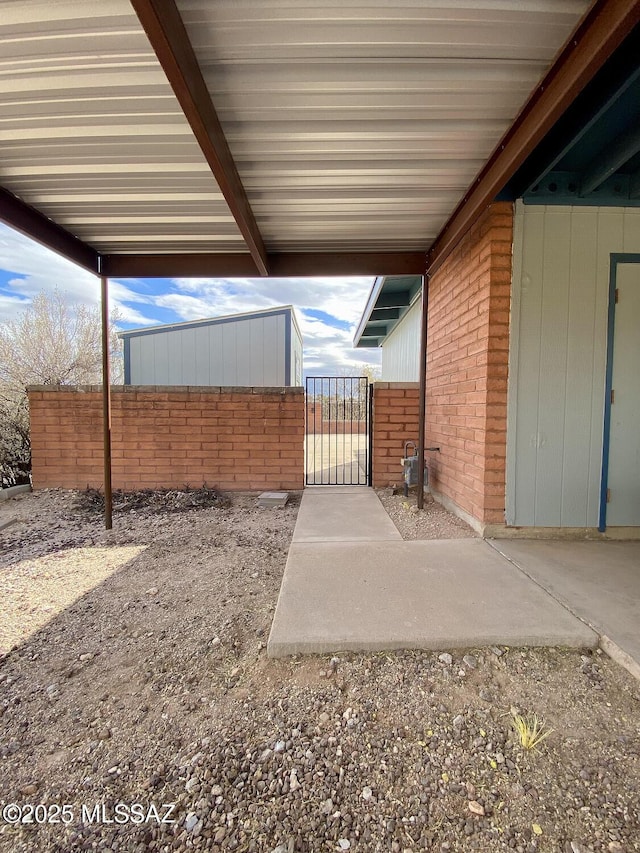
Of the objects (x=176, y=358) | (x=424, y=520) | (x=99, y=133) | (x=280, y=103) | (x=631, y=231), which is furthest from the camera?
(x=176, y=358)

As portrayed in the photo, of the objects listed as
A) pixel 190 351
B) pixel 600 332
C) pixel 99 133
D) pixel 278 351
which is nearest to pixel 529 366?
pixel 600 332

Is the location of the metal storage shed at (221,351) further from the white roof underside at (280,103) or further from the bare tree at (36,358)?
the white roof underside at (280,103)

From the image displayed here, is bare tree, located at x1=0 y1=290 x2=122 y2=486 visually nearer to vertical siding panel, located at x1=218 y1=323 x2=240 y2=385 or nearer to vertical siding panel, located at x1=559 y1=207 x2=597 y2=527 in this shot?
vertical siding panel, located at x1=218 y1=323 x2=240 y2=385

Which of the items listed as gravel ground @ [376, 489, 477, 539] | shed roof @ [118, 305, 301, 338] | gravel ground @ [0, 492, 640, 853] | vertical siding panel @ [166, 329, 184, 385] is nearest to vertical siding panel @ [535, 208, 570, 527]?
gravel ground @ [376, 489, 477, 539]

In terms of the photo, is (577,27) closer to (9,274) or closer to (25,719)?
(25,719)

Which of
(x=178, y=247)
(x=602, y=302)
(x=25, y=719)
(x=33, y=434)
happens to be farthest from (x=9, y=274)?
(x=602, y=302)

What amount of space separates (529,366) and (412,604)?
2.19 metres

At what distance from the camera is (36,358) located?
7172 millimetres

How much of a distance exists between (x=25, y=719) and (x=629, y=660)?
8.60 feet

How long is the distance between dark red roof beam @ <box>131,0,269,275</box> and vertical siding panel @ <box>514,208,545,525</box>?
2328 millimetres

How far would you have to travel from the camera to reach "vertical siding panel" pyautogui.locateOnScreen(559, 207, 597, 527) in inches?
119

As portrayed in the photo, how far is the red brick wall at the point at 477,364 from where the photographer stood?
3055 mm

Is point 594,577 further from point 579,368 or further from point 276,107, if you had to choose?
point 276,107

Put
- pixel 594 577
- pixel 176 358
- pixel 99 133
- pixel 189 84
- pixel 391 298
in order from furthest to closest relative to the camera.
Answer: pixel 176 358 < pixel 391 298 < pixel 594 577 < pixel 99 133 < pixel 189 84
